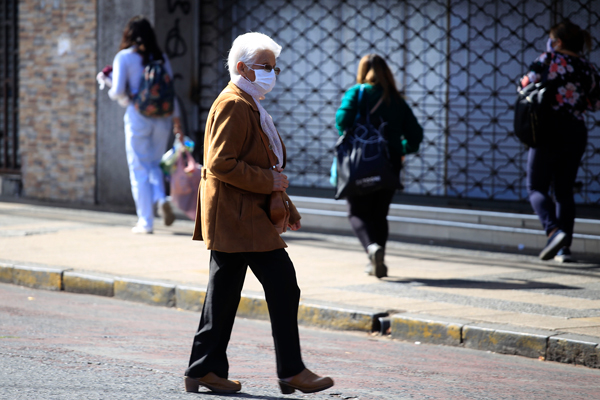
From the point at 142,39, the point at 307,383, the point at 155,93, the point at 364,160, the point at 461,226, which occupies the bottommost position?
the point at 307,383

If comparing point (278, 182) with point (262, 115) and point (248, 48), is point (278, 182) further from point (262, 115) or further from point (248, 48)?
point (248, 48)

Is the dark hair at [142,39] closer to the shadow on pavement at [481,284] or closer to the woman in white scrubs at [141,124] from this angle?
the woman in white scrubs at [141,124]

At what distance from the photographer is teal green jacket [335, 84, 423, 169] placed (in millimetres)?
7457

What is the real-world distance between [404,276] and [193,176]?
328 cm

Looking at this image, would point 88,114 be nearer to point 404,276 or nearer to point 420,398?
point 404,276

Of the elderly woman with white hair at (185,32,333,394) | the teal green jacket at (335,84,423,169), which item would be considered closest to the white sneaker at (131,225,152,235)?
the teal green jacket at (335,84,423,169)

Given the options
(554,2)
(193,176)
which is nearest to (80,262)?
(193,176)

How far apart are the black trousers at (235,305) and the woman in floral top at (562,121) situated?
457 centimetres

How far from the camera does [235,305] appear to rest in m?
4.36

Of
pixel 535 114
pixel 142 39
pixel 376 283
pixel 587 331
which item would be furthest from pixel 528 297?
pixel 142 39

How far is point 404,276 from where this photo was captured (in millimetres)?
7742

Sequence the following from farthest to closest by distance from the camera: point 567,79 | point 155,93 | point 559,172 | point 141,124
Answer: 1. point 141,124
2. point 155,93
3. point 559,172
4. point 567,79

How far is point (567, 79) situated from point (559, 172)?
845 millimetres

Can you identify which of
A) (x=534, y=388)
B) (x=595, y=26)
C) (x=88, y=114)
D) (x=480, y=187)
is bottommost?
(x=534, y=388)
